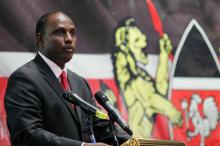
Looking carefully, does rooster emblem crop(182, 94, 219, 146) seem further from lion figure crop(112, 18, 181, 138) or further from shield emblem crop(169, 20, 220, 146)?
lion figure crop(112, 18, 181, 138)

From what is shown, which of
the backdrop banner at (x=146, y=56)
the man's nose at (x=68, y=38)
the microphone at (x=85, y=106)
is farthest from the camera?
the backdrop banner at (x=146, y=56)

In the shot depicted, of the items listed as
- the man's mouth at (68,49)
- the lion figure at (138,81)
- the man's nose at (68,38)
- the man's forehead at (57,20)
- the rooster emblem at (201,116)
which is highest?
the man's forehead at (57,20)

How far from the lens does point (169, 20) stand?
147 inches

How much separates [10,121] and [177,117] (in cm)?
174

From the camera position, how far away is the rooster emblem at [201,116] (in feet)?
12.3

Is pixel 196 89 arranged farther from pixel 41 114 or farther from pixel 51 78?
pixel 41 114

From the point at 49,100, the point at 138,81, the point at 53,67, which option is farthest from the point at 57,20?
the point at 138,81

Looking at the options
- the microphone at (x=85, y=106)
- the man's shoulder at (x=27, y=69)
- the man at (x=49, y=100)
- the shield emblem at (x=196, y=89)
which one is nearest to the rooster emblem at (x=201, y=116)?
the shield emblem at (x=196, y=89)

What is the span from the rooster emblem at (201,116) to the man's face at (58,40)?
1.54 metres

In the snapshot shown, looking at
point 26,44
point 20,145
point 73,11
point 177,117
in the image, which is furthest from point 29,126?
point 177,117

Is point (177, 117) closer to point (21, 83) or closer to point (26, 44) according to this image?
point (26, 44)

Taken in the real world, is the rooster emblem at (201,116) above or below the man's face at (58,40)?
below

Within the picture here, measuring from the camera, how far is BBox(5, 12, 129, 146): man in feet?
6.96

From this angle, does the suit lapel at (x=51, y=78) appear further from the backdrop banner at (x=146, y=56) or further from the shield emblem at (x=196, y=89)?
the shield emblem at (x=196, y=89)
